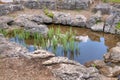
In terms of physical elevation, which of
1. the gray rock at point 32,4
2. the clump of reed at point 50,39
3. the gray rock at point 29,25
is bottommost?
the clump of reed at point 50,39

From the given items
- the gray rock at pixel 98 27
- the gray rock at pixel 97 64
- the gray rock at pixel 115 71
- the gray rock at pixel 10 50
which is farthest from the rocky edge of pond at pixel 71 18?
the gray rock at pixel 115 71

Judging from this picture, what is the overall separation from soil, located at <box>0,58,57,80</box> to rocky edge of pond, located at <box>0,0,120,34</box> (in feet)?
15.6

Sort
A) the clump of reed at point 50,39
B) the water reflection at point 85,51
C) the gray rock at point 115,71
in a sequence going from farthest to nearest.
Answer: the water reflection at point 85,51
the clump of reed at point 50,39
the gray rock at point 115,71

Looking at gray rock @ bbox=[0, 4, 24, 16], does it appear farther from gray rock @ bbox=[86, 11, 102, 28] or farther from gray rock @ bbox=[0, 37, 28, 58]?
gray rock @ bbox=[0, 37, 28, 58]

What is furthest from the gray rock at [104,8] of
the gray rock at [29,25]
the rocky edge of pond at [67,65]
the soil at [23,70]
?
the soil at [23,70]

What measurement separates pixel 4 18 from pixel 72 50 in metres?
5.38

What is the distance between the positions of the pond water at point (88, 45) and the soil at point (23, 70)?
2794 millimetres

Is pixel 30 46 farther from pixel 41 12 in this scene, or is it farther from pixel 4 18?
pixel 41 12

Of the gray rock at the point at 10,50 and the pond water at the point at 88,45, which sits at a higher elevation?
the gray rock at the point at 10,50

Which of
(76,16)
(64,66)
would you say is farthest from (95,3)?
(64,66)

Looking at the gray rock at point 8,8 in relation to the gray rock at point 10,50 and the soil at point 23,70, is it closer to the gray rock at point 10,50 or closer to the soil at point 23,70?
the gray rock at point 10,50

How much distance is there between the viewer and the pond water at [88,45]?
12862 mm

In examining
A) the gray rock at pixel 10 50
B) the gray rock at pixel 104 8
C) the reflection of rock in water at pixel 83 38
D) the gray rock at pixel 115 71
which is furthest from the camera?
the gray rock at pixel 104 8

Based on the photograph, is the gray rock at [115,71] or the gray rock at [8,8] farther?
the gray rock at [8,8]
